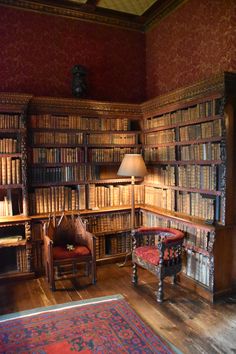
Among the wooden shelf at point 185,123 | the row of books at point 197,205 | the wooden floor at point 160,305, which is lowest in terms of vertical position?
the wooden floor at point 160,305

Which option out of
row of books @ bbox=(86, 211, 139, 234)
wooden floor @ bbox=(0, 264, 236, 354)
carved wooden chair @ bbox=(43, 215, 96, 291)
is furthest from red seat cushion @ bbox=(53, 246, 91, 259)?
row of books @ bbox=(86, 211, 139, 234)

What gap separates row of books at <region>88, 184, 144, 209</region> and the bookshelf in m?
0.95

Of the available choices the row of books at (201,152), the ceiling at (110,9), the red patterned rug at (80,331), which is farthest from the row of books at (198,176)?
the ceiling at (110,9)

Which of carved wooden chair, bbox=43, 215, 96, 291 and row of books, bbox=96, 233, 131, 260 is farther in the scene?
row of books, bbox=96, 233, 131, 260

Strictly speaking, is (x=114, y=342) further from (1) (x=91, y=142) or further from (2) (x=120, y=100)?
(2) (x=120, y=100)

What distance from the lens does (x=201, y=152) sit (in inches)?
135

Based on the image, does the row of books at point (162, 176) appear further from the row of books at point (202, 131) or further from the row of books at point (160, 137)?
the row of books at point (202, 131)

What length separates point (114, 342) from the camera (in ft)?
8.09

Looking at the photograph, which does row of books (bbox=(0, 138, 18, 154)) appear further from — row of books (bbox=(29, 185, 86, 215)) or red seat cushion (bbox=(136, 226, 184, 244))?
red seat cushion (bbox=(136, 226, 184, 244))

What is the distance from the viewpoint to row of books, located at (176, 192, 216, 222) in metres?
3.29

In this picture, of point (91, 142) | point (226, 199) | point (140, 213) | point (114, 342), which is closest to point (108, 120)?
point (91, 142)

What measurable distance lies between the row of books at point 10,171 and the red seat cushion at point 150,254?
177 centimetres

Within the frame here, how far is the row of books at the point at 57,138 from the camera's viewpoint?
400cm

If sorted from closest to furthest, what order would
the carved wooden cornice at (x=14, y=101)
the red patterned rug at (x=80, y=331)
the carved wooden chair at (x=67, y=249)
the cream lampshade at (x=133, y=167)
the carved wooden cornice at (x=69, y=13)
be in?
the red patterned rug at (x=80, y=331), the carved wooden chair at (x=67, y=249), the carved wooden cornice at (x=14, y=101), the cream lampshade at (x=133, y=167), the carved wooden cornice at (x=69, y=13)
